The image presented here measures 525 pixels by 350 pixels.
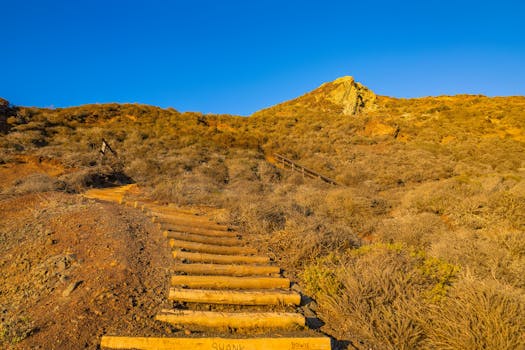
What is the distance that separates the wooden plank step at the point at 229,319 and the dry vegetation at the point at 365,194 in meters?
0.56

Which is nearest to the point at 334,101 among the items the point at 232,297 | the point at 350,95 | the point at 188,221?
the point at 350,95

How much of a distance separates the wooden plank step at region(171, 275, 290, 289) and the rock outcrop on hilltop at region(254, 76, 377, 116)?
32023mm

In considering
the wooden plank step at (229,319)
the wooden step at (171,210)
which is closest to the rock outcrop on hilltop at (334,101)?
the wooden step at (171,210)

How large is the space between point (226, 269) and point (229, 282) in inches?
16.1

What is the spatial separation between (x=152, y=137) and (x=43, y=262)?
52.3ft

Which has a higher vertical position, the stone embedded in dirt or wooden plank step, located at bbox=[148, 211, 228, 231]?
wooden plank step, located at bbox=[148, 211, 228, 231]

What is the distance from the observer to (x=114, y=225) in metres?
5.53

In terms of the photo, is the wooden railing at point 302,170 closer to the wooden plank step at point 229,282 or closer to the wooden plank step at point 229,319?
the wooden plank step at point 229,282

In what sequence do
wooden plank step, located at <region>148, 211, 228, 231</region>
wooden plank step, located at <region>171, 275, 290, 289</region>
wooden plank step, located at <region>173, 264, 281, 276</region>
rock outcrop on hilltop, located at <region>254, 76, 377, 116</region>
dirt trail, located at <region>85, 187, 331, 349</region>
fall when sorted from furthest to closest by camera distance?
rock outcrop on hilltop, located at <region>254, 76, 377, 116</region>, wooden plank step, located at <region>148, 211, 228, 231</region>, wooden plank step, located at <region>173, 264, 281, 276</region>, wooden plank step, located at <region>171, 275, 290, 289</region>, dirt trail, located at <region>85, 187, 331, 349</region>

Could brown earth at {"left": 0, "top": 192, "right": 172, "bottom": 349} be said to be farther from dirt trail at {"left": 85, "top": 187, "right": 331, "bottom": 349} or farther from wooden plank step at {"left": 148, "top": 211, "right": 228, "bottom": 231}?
wooden plank step at {"left": 148, "top": 211, "right": 228, "bottom": 231}

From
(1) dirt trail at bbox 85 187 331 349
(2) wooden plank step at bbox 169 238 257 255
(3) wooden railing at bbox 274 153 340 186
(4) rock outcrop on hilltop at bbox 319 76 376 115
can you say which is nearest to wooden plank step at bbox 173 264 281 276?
(1) dirt trail at bbox 85 187 331 349

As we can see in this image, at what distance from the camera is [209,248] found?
5.36 m

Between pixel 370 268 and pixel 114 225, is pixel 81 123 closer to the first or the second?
pixel 114 225

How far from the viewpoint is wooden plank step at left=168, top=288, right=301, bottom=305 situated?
370 cm
